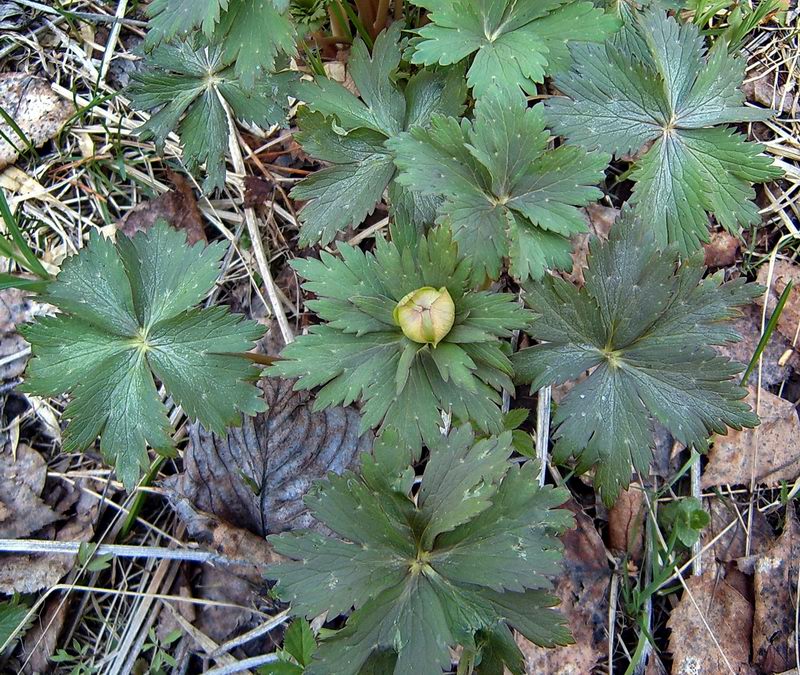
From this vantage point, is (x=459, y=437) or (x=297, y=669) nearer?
(x=459, y=437)

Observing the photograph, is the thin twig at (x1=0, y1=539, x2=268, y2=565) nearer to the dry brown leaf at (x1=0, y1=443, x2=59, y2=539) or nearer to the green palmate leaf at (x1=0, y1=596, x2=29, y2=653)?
the dry brown leaf at (x1=0, y1=443, x2=59, y2=539)

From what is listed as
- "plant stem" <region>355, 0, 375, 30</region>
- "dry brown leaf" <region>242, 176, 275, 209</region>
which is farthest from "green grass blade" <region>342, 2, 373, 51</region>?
"dry brown leaf" <region>242, 176, 275, 209</region>

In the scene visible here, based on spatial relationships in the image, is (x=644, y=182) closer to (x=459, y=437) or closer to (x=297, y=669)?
(x=459, y=437)

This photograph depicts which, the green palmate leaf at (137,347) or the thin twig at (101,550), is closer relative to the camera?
the green palmate leaf at (137,347)

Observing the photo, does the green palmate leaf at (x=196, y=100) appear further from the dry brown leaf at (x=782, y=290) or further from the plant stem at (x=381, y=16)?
the dry brown leaf at (x=782, y=290)

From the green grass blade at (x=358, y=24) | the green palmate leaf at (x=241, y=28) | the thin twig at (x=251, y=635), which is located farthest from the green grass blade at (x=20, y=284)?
the green grass blade at (x=358, y=24)

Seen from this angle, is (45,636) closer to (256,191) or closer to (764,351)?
(256,191)

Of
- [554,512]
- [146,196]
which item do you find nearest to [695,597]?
[554,512]
